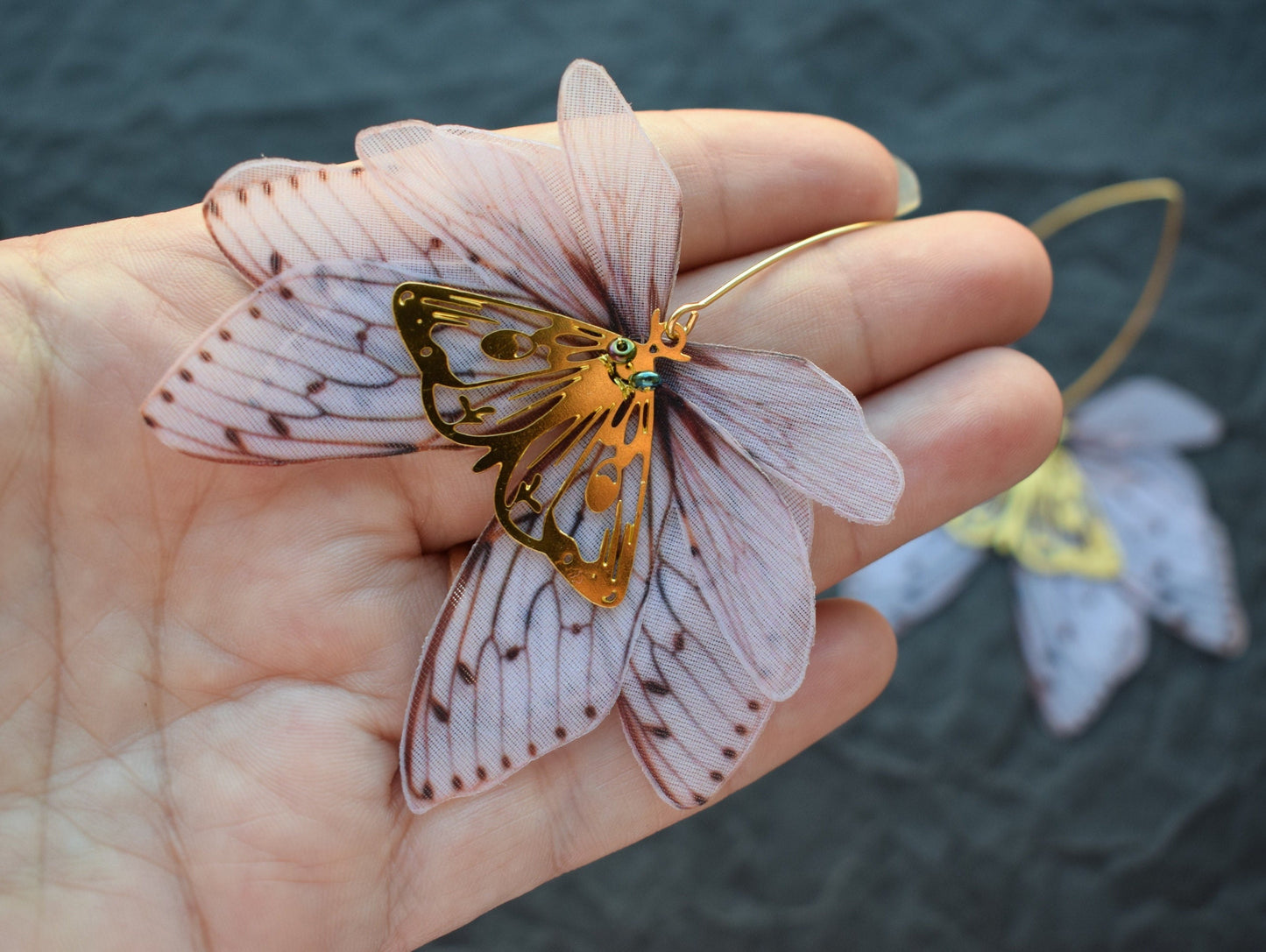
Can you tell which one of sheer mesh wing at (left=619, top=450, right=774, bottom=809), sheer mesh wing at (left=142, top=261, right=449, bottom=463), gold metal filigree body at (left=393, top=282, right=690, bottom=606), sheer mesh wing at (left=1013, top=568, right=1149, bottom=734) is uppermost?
sheer mesh wing at (left=142, top=261, right=449, bottom=463)

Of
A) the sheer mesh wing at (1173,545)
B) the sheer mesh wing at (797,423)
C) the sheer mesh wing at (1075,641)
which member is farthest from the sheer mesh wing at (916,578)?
the sheer mesh wing at (797,423)

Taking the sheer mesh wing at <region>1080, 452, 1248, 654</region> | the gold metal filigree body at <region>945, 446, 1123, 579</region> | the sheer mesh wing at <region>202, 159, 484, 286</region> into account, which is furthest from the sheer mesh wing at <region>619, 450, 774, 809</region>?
the sheer mesh wing at <region>1080, 452, 1248, 654</region>

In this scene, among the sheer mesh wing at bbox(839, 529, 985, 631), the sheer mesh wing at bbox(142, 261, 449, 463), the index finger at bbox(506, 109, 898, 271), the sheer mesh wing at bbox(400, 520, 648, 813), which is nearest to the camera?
the sheer mesh wing at bbox(142, 261, 449, 463)

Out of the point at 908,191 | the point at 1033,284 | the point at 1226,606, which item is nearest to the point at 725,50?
the point at 908,191

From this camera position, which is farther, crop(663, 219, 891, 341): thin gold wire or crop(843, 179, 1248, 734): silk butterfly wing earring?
crop(843, 179, 1248, 734): silk butterfly wing earring

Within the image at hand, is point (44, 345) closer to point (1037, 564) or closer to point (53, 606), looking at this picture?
point (53, 606)

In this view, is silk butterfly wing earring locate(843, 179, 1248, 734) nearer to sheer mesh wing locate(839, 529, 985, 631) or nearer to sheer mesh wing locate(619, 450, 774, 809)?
sheer mesh wing locate(839, 529, 985, 631)

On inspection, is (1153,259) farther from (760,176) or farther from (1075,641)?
(760,176)
